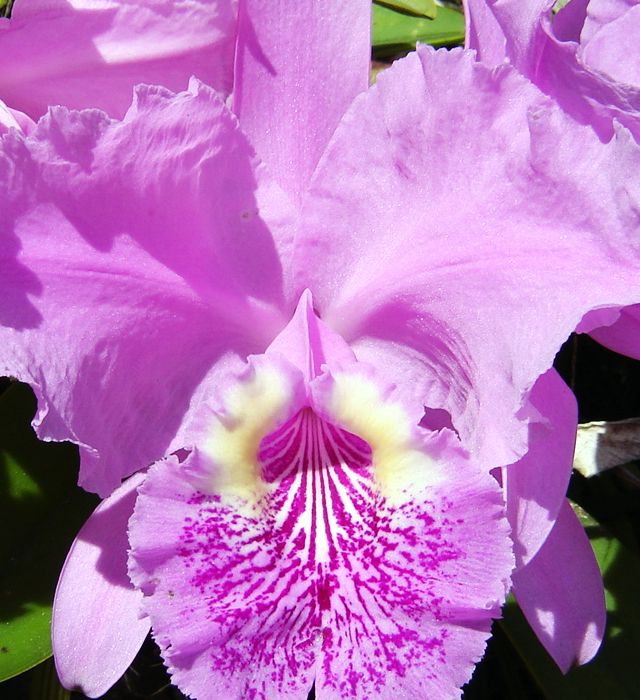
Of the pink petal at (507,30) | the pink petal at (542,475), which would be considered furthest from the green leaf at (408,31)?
the pink petal at (542,475)

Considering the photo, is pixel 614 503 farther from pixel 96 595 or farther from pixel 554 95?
pixel 96 595

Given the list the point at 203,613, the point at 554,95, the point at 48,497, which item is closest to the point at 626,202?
the point at 554,95

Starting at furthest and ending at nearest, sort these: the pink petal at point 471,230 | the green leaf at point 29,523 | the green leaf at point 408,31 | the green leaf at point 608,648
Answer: the green leaf at point 408,31
the green leaf at point 608,648
the green leaf at point 29,523
the pink petal at point 471,230

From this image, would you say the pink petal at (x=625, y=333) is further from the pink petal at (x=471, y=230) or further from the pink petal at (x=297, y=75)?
the pink petal at (x=297, y=75)

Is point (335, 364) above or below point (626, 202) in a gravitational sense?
below

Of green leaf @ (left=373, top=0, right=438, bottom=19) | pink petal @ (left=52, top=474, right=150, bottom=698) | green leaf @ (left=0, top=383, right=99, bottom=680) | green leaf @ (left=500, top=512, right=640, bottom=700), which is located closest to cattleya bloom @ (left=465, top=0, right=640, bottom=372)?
green leaf @ (left=373, top=0, right=438, bottom=19)

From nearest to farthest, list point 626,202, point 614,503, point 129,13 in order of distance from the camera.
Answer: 1. point 626,202
2. point 129,13
3. point 614,503

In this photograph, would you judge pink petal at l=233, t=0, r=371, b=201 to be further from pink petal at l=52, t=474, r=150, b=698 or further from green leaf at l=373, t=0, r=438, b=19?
pink petal at l=52, t=474, r=150, b=698
